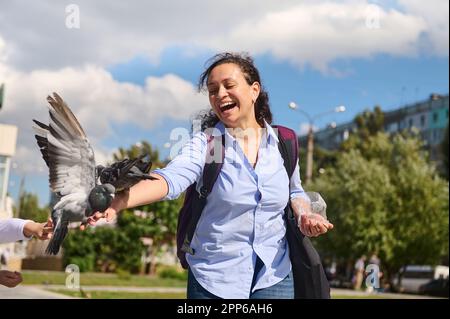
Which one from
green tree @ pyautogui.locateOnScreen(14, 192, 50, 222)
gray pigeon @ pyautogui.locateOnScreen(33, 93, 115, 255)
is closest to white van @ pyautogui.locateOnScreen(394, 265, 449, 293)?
green tree @ pyautogui.locateOnScreen(14, 192, 50, 222)

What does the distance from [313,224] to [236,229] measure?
0.26 meters

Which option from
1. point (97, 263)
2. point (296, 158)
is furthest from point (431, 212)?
point (296, 158)

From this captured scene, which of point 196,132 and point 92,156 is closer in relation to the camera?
point 92,156

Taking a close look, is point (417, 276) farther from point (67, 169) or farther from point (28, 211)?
point (67, 169)

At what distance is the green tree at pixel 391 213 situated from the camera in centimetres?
2766

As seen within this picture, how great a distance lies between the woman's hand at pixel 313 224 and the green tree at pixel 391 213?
2506 cm

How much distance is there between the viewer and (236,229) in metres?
2.52

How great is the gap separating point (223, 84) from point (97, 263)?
28028 millimetres

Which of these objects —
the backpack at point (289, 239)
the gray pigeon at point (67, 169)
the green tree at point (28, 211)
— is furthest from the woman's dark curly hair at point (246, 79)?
the green tree at point (28, 211)

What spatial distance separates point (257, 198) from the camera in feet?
8.36

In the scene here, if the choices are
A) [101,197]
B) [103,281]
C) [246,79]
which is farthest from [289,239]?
[103,281]

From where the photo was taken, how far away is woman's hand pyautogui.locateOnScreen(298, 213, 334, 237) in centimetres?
243
